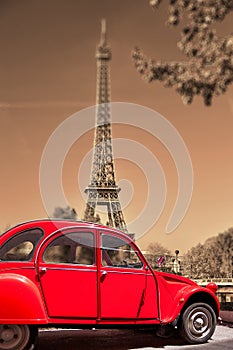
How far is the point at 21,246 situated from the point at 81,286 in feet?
3.05

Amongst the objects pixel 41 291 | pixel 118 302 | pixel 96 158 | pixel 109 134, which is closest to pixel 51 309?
pixel 41 291

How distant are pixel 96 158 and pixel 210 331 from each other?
4070cm

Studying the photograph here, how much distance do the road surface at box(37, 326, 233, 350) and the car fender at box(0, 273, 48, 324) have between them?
1.24 m

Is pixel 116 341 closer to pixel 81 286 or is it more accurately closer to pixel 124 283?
pixel 124 283

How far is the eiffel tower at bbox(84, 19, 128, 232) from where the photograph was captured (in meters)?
39.2

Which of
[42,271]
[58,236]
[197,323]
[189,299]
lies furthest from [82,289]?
[197,323]

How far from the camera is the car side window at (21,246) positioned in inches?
253

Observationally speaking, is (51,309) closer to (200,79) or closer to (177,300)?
(177,300)

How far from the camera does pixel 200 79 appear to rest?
31.2ft

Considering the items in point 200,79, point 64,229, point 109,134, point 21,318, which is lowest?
point 21,318

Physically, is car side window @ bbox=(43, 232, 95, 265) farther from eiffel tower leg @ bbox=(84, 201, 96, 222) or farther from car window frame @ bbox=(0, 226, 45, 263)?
eiffel tower leg @ bbox=(84, 201, 96, 222)

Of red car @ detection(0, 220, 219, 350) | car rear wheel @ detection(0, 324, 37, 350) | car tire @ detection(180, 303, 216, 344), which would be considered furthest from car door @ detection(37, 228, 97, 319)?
car tire @ detection(180, 303, 216, 344)

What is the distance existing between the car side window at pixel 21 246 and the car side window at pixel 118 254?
2.82 feet

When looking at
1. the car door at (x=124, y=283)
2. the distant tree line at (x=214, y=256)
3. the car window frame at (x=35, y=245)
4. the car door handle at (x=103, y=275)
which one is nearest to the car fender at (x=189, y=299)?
the car door at (x=124, y=283)
